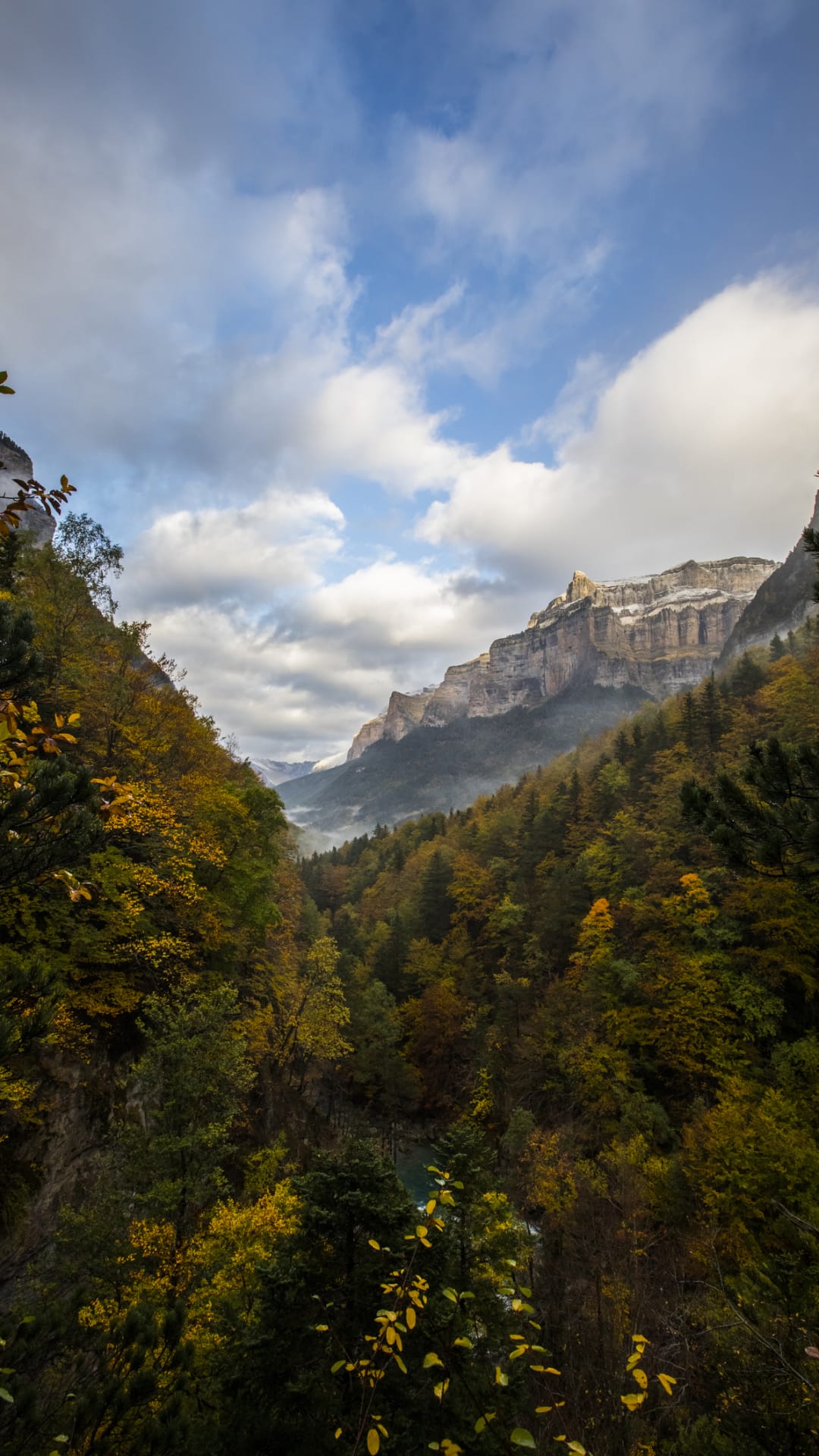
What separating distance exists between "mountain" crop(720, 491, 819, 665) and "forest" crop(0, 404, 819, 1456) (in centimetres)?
→ 7489

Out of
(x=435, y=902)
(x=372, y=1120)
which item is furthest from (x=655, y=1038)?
(x=435, y=902)

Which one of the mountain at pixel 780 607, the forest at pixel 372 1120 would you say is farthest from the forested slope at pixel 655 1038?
the mountain at pixel 780 607

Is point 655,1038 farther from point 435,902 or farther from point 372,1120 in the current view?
point 435,902

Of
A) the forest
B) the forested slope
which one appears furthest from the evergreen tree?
the forest

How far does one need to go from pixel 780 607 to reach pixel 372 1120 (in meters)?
116

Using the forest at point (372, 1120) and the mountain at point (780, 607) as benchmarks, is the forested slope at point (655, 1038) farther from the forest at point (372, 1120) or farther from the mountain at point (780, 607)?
the mountain at point (780, 607)

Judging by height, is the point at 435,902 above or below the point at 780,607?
below

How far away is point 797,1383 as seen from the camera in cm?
792

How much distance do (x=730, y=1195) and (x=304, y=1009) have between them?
17.8 meters

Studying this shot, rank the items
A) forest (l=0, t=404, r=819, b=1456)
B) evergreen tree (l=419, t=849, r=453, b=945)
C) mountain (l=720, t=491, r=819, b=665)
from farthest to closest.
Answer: mountain (l=720, t=491, r=819, b=665), evergreen tree (l=419, t=849, r=453, b=945), forest (l=0, t=404, r=819, b=1456)

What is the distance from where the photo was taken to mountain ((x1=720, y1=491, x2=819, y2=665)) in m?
98.4

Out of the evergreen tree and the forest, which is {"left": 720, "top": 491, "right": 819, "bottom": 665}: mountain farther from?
the evergreen tree

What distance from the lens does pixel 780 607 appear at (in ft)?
365

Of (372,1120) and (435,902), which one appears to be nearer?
(372,1120)
